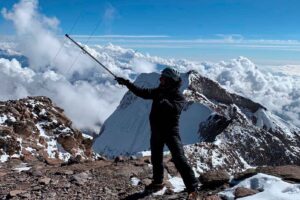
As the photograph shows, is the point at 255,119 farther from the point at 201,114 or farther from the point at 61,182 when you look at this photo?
the point at 61,182

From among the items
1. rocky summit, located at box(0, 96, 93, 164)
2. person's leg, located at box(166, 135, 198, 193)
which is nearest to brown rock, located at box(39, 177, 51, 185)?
person's leg, located at box(166, 135, 198, 193)

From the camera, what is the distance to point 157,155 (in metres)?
13.1

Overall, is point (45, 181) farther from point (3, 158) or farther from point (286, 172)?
point (3, 158)

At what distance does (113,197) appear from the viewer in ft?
44.8

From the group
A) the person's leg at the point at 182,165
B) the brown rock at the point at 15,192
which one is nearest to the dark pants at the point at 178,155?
the person's leg at the point at 182,165

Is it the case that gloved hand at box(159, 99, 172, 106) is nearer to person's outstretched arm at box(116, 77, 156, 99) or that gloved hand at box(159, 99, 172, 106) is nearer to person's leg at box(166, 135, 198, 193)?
person's outstretched arm at box(116, 77, 156, 99)

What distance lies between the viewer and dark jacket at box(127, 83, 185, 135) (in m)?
12.1

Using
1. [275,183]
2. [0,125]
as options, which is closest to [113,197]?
[275,183]

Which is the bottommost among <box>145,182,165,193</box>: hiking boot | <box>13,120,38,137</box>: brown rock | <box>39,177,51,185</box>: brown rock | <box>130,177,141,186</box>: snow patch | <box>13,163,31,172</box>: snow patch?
<box>145,182,165,193</box>: hiking boot

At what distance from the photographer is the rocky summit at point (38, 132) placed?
2877 cm

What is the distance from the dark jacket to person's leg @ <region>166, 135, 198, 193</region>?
0.24 m

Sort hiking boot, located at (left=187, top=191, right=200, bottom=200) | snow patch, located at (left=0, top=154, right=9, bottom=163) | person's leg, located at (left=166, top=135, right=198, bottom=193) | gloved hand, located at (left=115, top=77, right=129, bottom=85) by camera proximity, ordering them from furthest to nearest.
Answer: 1. snow patch, located at (left=0, top=154, right=9, bottom=163)
2. gloved hand, located at (left=115, top=77, right=129, bottom=85)
3. person's leg, located at (left=166, top=135, right=198, bottom=193)
4. hiking boot, located at (left=187, top=191, right=200, bottom=200)

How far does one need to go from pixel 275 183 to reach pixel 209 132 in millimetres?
134789

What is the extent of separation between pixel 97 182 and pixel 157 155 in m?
2.86
